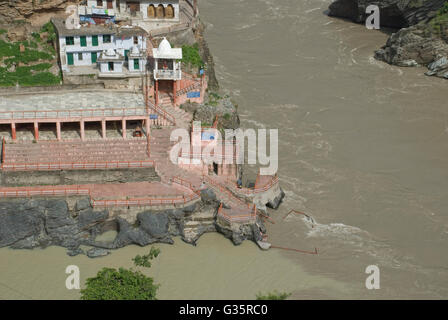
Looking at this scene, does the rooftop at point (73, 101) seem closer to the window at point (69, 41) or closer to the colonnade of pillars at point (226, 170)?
the window at point (69, 41)

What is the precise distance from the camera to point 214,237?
5475 cm

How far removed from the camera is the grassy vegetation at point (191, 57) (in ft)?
227

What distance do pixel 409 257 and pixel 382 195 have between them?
26.2 ft

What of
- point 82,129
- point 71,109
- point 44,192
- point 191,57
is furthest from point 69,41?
point 44,192

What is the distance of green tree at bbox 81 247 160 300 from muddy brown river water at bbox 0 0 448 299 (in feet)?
9.00

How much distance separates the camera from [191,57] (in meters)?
69.8

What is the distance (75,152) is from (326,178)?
2034 centimetres

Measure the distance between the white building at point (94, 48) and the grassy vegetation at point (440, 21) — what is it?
37.8 meters

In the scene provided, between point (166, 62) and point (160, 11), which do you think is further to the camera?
point (160, 11)

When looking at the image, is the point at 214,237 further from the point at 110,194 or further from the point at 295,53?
the point at 295,53

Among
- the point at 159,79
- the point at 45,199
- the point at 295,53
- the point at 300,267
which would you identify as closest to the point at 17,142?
the point at 45,199

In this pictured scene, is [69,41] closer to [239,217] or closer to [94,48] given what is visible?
[94,48]

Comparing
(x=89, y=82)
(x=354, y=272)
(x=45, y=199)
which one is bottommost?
(x=354, y=272)

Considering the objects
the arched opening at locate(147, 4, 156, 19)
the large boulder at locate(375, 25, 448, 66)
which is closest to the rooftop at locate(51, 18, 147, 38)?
the arched opening at locate(147, 4, 156, 19)
